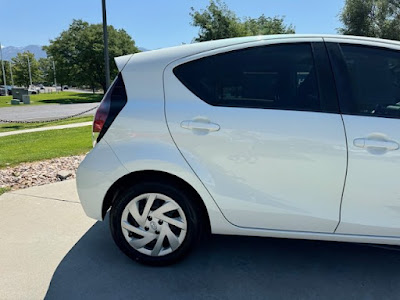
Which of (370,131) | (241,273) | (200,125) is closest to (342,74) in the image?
(370,131)

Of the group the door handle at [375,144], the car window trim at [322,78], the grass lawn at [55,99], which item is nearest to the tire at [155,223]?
the car window trim at [322,78]

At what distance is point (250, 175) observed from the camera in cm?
246

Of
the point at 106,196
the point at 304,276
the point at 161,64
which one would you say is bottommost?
the point at 304,276

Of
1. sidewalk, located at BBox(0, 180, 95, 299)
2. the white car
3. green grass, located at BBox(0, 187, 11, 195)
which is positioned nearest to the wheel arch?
the white car

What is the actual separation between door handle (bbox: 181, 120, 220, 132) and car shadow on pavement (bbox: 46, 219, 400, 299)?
3.56 feet

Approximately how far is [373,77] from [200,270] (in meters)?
1.87

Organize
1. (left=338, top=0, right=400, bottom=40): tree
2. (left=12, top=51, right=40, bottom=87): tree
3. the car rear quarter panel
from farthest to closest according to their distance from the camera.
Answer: (left=12, top=51, right=40, bottom=87): tree
(left=338, top=0, right=400, bottom=40): tree
the car rear quarter panel

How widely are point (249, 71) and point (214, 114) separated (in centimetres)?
41

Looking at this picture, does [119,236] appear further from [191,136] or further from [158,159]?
[191,136]

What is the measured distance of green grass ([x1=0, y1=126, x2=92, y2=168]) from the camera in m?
6.34

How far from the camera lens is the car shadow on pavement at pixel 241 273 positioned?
2.42m

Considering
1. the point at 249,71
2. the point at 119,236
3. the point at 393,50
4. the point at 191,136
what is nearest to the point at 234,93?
the point at 249,71

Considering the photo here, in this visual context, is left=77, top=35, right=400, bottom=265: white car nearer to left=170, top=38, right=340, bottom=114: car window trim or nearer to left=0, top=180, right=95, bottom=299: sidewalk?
left=170, top=38, right=340, bottom=114: car window trim

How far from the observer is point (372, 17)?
25.1 meters
